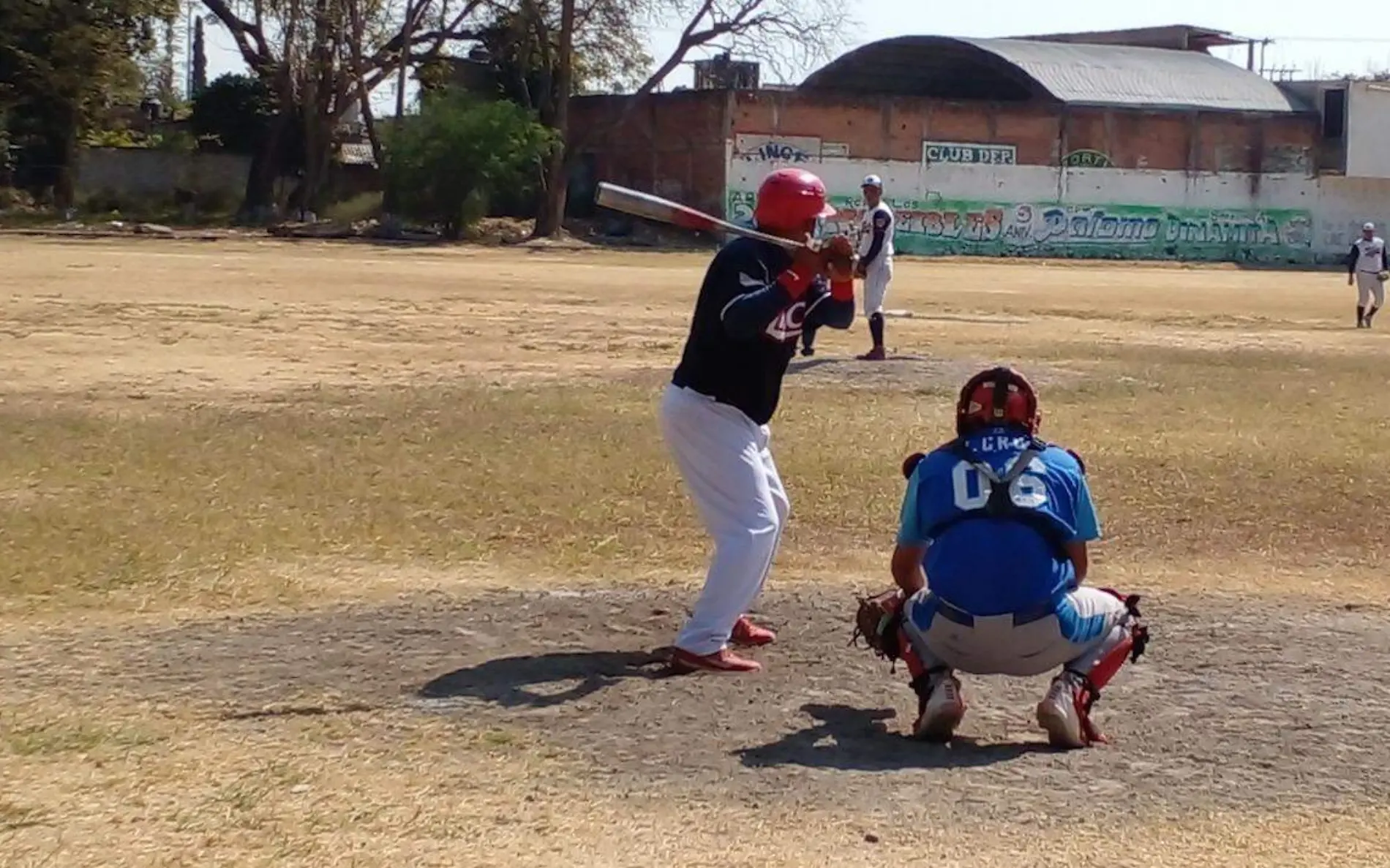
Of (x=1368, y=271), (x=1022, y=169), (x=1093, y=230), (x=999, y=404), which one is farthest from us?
(x=1093, y=230)

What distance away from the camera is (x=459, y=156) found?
55.7 m

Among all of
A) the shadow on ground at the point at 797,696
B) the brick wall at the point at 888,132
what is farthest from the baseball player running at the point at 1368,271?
the brick wall at the point at 888,132

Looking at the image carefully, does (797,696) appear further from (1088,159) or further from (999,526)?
(1088,159)

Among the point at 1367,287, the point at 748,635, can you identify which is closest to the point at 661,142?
the point at 1367,287

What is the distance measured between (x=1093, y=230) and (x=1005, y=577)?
57.5 m

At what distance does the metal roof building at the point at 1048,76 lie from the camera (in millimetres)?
64688

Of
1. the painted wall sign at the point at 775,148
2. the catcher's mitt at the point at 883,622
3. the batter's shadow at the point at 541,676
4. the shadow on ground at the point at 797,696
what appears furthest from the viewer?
the painted wall sign at the point at 775,148

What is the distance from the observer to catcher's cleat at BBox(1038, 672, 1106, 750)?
19.9 feet

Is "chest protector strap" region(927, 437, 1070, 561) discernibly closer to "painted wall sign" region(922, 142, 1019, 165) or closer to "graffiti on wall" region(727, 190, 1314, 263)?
"graffiti on wall" region(727, 190, 1314, 263)

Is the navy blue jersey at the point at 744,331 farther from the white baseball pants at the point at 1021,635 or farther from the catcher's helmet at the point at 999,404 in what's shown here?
the white baseball pants at the point at 1021,635

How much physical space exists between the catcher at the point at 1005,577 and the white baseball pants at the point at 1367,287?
2456 cm

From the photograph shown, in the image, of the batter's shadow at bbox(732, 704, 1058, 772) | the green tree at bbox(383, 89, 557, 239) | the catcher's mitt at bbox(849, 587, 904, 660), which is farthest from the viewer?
the green tree at bbox(383, 89, 557, 239)

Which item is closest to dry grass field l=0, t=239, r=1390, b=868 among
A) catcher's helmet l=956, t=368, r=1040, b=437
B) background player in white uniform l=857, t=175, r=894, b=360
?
background player in white uniform l=857, t=175, r=894, b=360

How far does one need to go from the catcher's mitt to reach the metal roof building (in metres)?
58.4
